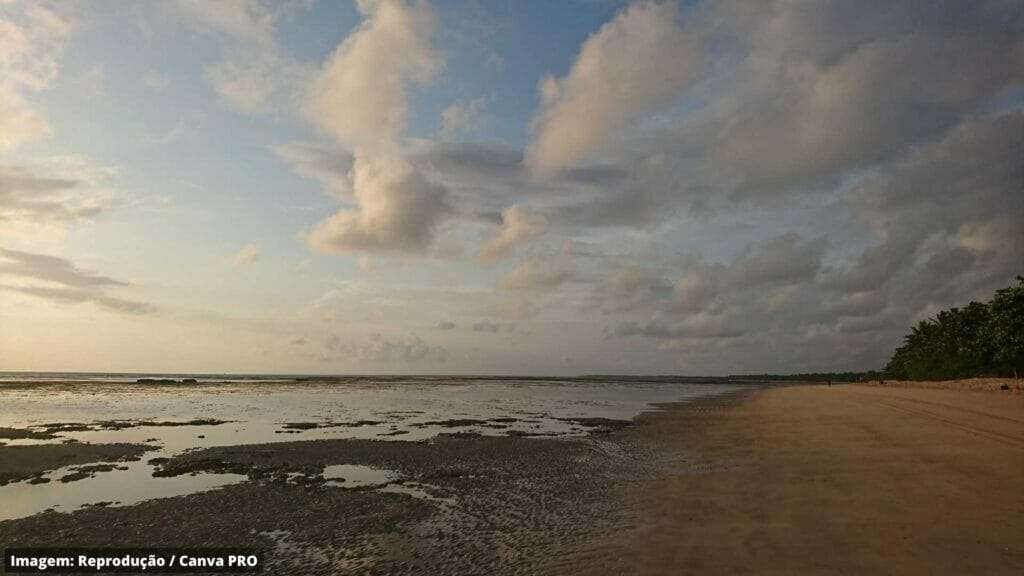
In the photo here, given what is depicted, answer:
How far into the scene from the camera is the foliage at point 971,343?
73.5 m

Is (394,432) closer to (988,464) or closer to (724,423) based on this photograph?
(724,423)

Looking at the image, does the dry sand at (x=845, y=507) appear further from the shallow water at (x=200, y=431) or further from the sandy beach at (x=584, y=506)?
the shallow water at (x=200, y=431)

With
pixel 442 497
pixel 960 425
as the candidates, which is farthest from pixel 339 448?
pixel 960 425

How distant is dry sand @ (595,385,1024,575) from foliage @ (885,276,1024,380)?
5913 centimetres

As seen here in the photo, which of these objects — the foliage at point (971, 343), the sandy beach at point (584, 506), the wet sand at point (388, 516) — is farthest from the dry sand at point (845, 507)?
the foliage at point (971, 343)

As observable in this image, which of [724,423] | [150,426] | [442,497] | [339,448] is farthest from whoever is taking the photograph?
[724,423]

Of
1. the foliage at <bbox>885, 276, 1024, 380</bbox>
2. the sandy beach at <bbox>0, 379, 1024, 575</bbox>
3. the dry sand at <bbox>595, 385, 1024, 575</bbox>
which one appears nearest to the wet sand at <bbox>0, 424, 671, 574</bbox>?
the sandy beach at <bbox>0, 379, 1024, 575</bbox>

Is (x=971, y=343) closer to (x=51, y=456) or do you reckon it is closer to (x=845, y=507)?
(x=845, y=507)

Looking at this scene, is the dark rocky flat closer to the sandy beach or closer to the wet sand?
the sandy beach

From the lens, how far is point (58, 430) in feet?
115

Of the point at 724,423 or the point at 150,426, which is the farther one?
→ the point at 724,423

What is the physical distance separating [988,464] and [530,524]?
59.4 feet

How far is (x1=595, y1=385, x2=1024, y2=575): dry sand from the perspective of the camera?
36.1 ft

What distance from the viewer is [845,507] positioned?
14961 mm
